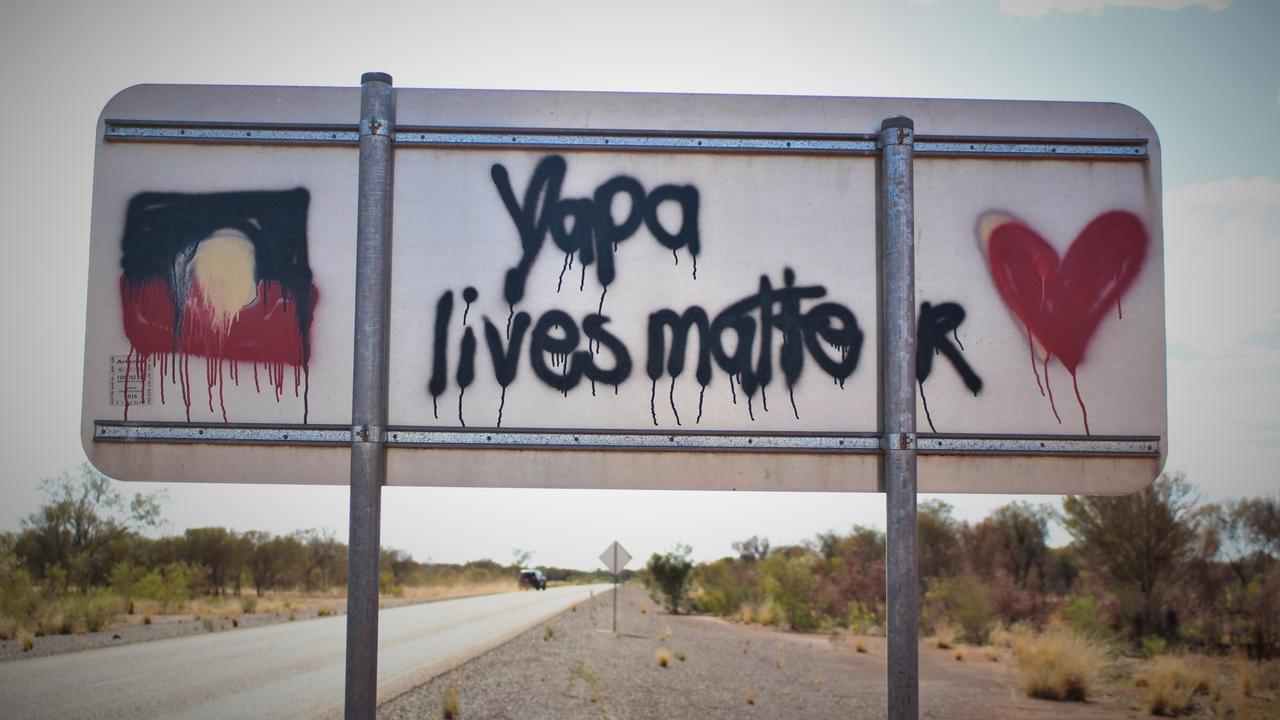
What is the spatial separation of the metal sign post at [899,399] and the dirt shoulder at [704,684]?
38.6 feet

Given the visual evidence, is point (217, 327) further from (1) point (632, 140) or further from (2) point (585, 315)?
(1) point (632, 140)

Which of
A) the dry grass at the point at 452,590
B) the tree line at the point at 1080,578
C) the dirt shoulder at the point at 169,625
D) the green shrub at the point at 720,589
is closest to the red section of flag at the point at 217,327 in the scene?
the dirt shoulder at the point at 169,625

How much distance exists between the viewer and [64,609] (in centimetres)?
2798

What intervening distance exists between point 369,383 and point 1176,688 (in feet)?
60.7

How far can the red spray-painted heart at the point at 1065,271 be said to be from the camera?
356 cm

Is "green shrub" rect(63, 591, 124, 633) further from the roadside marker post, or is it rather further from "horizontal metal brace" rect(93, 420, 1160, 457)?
"horizontal metal brace" rect(93, 420, 1160, 457)

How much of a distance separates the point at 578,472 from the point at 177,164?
175 centimetres

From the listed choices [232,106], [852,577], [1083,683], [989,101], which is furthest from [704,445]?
[852,577]

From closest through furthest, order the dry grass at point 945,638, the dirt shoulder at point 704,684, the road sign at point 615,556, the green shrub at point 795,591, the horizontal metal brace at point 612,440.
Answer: the horizontal metal brace at point 612,440 → the dirt shoulder at point 704,684 → the dry grass at point 945,638 → the road sign at point 615,556 → the green shrub at point 795,591

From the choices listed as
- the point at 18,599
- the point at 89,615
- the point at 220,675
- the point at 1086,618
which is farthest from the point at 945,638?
the point at 18,599

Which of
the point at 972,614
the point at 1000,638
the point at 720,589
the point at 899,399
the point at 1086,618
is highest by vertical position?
the point at 899,399

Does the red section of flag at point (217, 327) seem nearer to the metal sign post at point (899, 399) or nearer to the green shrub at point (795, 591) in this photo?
the metal sign post at point (899, 399)

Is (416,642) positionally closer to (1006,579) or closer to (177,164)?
(1006,579)

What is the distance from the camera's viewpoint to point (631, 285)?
3.56 meters
